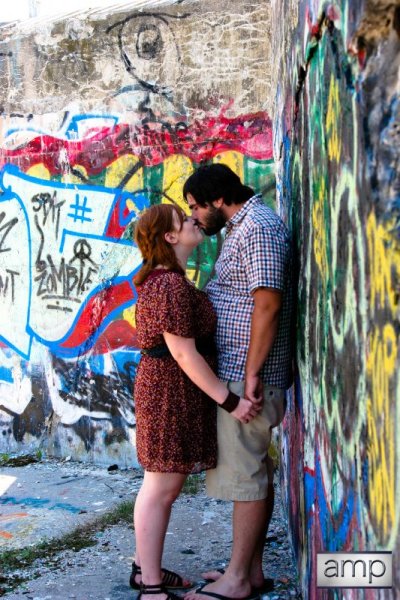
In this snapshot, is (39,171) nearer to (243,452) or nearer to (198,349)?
(198,349)

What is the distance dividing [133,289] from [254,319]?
9.53 ft

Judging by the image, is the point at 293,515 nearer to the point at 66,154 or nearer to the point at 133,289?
the point at 133,289

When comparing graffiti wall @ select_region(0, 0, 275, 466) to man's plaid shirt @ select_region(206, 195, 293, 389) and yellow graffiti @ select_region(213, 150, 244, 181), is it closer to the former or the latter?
yellow graffiti @ select_region(213, 150, 244, 181)

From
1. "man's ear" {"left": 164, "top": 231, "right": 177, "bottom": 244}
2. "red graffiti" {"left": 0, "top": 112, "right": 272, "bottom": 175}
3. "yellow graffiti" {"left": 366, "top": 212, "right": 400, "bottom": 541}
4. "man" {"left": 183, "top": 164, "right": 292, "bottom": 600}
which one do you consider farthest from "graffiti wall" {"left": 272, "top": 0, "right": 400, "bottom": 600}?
"red graffiti" {"left": 0, "top": 112, "right": 272, "bottom": 175}

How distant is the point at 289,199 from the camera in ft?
12.3

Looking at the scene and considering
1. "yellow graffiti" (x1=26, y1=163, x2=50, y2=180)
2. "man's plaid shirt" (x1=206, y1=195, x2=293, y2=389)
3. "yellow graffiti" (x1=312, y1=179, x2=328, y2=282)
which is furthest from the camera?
"yellow graffiti" (x1=26, y1=163, x2=50, y2=180)

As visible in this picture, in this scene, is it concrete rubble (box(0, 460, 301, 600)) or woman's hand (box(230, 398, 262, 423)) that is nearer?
woman's hand (box(230, 398, 262, 423))

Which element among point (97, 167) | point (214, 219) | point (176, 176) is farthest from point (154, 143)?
point (214, 219)

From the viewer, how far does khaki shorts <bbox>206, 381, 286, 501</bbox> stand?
315cm

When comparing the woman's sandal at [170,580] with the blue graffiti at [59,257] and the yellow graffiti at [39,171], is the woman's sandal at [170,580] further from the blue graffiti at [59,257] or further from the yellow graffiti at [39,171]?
the yellow graffiti at [39,171]

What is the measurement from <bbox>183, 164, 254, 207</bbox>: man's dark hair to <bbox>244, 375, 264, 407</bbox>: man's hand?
0.76 meters

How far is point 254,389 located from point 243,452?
29 centimetres

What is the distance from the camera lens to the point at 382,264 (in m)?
1.54

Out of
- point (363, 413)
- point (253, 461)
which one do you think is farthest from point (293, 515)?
point (363, 413)
